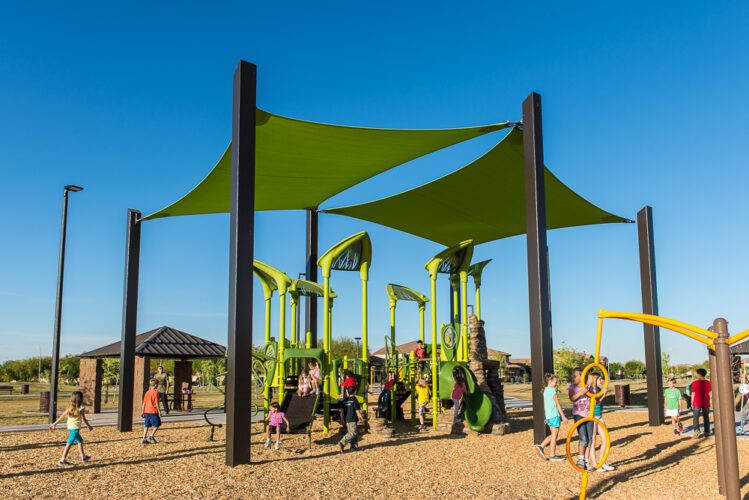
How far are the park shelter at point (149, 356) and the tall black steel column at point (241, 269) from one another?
35.7 feet

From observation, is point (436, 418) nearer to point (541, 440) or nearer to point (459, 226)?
point (541, 440)

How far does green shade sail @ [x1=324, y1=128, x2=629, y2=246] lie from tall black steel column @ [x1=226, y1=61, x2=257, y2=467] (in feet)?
15.4

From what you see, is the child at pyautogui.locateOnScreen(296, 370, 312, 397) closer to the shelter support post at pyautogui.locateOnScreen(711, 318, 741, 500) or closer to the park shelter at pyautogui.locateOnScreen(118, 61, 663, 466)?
the park shelter at pyautogui.locateOnScreen(118, 61, 663, 466)

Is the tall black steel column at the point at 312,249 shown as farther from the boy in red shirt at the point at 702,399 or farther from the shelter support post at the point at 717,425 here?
the shelter support post at the point at 717,425

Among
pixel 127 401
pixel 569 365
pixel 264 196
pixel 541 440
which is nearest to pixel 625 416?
pixel 541 440

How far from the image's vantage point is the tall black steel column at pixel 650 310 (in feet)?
44.4

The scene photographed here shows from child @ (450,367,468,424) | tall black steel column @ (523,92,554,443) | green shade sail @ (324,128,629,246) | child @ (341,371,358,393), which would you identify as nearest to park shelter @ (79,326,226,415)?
green shade sail @ (324,128,629,246)

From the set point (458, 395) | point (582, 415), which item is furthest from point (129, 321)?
point (582, 415)

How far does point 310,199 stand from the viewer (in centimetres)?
1508

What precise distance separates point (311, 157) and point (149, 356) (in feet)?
33.2

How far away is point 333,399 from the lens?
11695 mm

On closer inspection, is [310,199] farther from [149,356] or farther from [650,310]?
[650,310]

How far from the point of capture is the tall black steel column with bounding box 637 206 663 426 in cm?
1354

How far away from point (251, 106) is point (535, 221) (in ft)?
15.7
